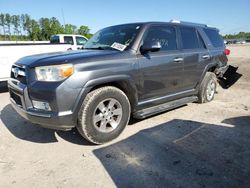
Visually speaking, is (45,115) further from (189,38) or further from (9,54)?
(9,54)

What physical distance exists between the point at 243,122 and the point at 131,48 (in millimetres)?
2668

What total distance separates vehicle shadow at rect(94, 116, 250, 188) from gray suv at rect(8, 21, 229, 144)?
0.44 meters

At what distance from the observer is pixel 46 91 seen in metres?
3.26

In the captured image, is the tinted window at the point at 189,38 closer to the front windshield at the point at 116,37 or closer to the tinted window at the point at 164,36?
the tinted window at the point at 164,36

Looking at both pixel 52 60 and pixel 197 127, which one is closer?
pixel 52 60

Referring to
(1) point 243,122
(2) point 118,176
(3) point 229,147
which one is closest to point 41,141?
(2) point 118,176

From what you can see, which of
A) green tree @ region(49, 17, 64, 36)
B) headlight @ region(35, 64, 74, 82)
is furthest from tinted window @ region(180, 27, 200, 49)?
green tree @ region(49, 17, 64, 36)

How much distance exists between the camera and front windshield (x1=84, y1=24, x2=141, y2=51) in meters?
4.27

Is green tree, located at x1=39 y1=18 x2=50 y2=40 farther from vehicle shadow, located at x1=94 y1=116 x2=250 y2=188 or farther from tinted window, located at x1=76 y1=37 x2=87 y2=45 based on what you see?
vehicle shadow, located at x1=94 y1=116 x2=250 y2=188

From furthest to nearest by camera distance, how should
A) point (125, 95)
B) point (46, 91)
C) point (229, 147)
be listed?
point (125, 95)
point (229, 147)
point (46, 91)

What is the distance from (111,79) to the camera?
12.2ft

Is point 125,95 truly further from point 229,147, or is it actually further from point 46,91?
point 229,147

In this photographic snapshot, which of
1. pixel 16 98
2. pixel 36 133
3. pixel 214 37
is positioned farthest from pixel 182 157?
pixel 214 37

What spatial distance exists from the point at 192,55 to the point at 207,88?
125cm
